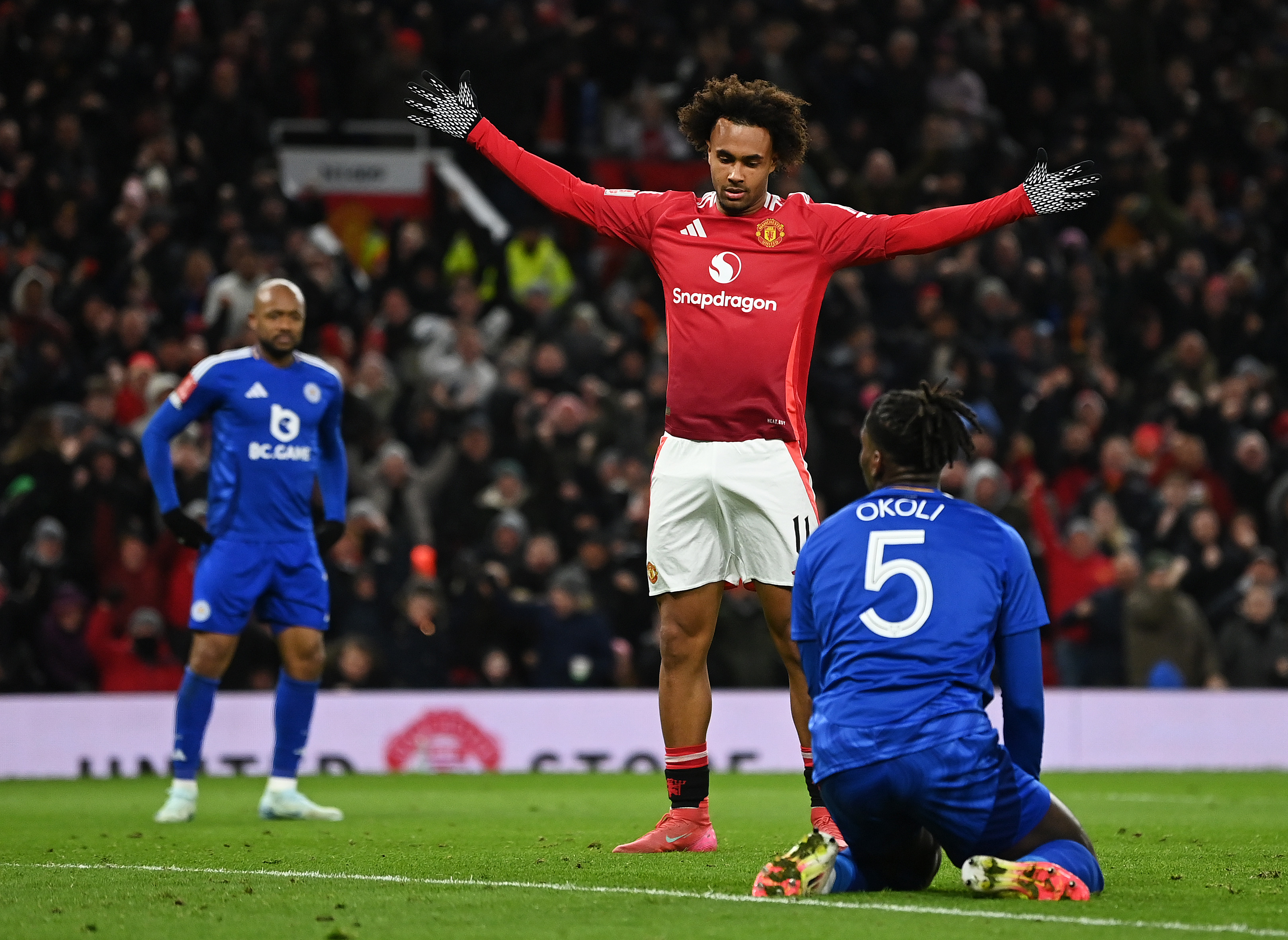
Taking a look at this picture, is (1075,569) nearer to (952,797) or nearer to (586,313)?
(586,313)

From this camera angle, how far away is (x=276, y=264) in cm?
1641

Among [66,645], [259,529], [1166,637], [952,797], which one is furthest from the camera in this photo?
[1166,637]

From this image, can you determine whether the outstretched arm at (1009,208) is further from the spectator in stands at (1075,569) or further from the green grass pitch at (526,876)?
the spectator in stands at (1075,569)

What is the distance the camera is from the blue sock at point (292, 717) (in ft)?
31.3

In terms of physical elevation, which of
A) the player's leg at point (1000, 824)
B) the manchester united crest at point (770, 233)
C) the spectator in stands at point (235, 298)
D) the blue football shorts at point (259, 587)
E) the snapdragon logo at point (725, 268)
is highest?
the spectator in stands at point (235, 298)

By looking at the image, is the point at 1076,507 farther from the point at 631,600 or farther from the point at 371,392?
the point at 371,392

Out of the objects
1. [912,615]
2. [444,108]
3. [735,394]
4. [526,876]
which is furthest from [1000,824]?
[444,108]

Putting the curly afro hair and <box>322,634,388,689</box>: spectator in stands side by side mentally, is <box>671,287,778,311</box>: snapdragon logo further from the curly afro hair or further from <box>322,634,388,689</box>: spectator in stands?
<box>322,634,388,689</box>: spectator in stands

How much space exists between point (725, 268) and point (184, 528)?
347 cm

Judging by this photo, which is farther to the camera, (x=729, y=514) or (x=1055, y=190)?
(x=729, y=514)

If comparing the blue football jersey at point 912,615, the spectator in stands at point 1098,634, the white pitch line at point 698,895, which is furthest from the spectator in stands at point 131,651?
the blue football jersey at point 912,615

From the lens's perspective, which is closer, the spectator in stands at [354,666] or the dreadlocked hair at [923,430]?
the dreadlocked hair at [923,430]

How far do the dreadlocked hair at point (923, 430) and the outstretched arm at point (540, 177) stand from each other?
223 centimetres

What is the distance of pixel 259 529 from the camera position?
9.48 meters
